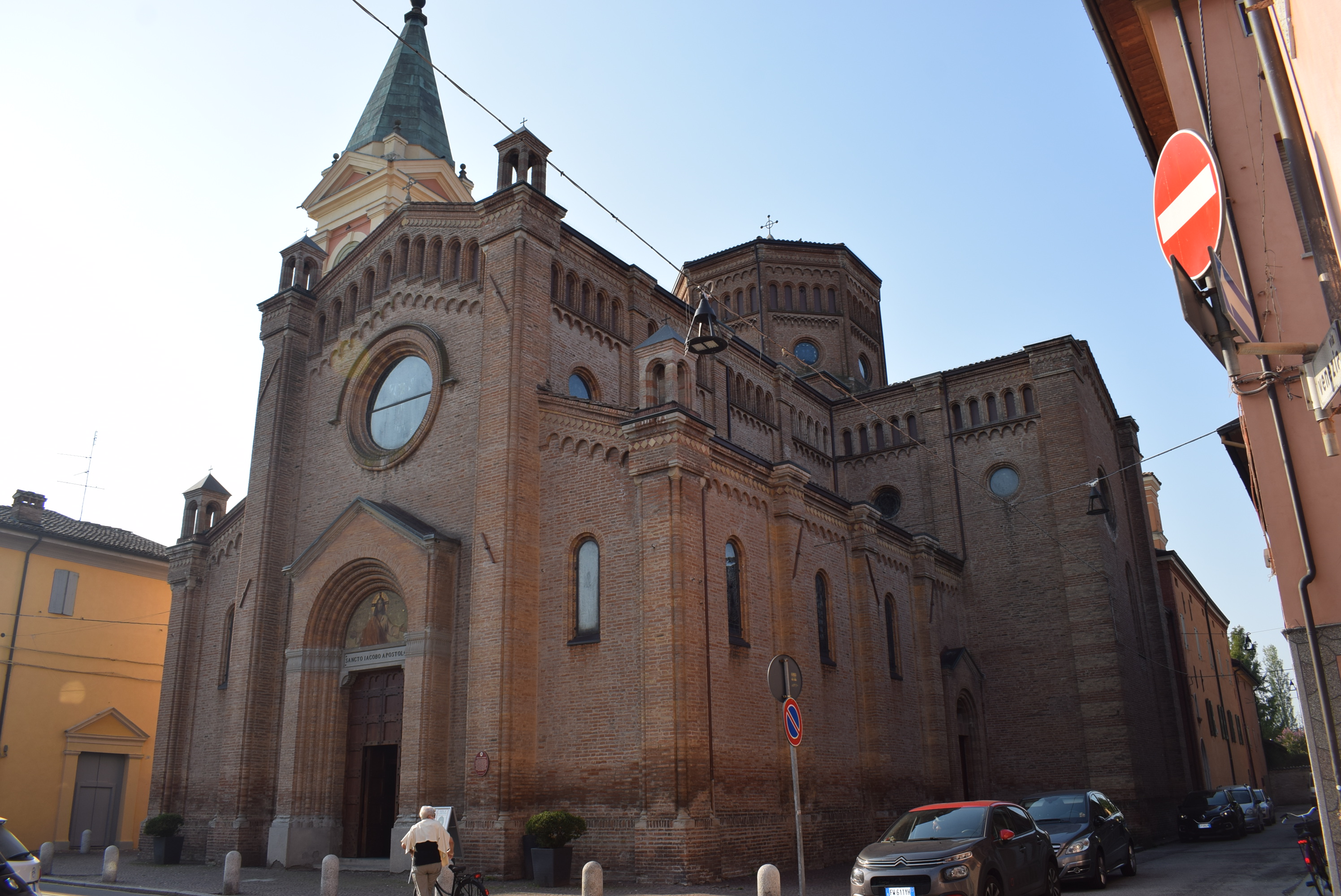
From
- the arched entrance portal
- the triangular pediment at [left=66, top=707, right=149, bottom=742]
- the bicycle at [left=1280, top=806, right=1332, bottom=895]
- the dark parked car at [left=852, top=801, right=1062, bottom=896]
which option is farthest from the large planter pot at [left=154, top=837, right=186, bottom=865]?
the bicycle at [left=1280, top=806, right=1332, bottom=895]

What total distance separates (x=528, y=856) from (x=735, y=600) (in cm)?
593

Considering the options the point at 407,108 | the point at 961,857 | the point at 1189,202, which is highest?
the point at 407,108

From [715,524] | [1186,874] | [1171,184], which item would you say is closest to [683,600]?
[715,524]

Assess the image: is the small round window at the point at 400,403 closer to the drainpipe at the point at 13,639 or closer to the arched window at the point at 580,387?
the arched window at the point at 580,387

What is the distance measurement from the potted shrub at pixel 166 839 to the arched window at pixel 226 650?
319 centimetres

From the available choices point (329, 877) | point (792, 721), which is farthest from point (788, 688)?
point (329, 877)

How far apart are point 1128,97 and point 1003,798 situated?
20827mm

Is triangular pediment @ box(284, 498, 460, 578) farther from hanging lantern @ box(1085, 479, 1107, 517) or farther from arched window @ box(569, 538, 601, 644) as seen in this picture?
hanging lantern @ box(1085, 479, 1107, 517)

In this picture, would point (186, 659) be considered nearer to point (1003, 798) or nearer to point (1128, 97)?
point (1003, 798)

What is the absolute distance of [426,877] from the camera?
11391 mm

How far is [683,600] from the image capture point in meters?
16.2

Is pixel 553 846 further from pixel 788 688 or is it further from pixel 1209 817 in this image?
pixel 1209 817

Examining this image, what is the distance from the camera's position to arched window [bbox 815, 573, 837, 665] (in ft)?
68.7

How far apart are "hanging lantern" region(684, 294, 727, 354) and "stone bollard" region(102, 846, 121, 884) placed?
13.9m
